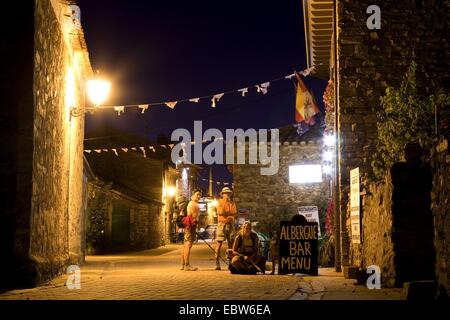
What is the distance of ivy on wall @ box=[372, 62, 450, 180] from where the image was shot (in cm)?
1083

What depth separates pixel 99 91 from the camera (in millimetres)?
15281

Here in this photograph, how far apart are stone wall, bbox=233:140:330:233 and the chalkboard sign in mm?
15047

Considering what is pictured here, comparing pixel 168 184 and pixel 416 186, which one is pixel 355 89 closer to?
pixel 416 186

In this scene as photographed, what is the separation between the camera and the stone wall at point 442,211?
692cm

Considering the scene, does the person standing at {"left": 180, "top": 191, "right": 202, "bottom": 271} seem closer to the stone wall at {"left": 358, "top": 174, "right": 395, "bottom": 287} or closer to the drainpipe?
the drainpipe

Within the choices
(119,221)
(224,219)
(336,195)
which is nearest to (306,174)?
(119,221)

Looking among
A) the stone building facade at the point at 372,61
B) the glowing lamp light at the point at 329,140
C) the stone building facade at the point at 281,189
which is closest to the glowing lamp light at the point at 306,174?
the stone building facade at the point at 281,189

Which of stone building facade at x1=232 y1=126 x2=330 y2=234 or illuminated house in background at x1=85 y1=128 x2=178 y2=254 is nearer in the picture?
stone building facade at x1=232 y1=126 x2=330 y2=234

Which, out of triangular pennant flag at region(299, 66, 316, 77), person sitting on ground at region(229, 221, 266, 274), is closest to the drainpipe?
person sitting on ground at region(229, 221, 266, 274)

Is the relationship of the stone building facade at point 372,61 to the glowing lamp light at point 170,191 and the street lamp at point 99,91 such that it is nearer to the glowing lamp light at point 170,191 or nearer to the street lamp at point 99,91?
the street lamp at point 99,91

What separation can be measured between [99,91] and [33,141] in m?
6.11

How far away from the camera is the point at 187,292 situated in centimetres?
852

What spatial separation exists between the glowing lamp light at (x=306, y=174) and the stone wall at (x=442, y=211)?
1980cm
